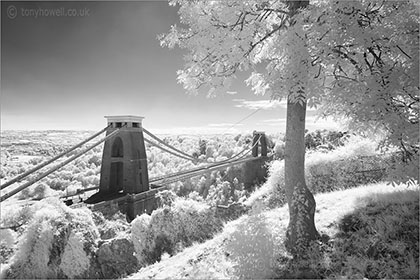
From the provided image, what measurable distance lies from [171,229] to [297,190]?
14.1ft

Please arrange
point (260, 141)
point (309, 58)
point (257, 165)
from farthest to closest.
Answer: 1. point (260, 141)
2. point (257, 165)
3. point (309, 58)

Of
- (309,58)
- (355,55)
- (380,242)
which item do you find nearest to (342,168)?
(380,242)

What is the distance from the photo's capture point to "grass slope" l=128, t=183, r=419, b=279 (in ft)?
11.4

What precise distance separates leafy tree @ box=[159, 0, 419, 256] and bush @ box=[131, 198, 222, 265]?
3.63 metres

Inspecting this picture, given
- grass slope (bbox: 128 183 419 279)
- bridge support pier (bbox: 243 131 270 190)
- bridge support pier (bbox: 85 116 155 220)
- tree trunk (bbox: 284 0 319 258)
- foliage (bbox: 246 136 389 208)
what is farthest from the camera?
bridge support pier (bbox: 243 131 270 190)

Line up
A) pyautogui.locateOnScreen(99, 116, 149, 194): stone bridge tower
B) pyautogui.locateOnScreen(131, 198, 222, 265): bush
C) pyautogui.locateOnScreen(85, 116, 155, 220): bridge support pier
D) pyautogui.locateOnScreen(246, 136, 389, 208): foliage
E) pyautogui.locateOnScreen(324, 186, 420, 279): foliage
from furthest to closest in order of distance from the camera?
pyautogui.locateOnScreen(246, 136, 389, 208): foliage → pyautogui.locateOnScreen(99, 116, 149, 194): stone bridge tower → pyautogui.locateOnScreen(85, 116, 155, 220): bridge support pier → pyautogui.locateOnScreen(131, 198, 222, 265): bush → pyautogui.locateOnScreen(324, 186, 420, 279): foliage

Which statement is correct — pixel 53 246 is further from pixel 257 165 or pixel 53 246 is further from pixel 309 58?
pixel 257 165

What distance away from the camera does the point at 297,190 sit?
4.30 m

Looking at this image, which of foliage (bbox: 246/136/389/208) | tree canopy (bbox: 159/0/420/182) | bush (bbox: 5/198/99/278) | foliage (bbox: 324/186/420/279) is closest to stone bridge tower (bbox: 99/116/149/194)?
bush (bbox: 5/198/99/278)

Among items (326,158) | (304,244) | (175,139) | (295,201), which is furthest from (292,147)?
(175,139)

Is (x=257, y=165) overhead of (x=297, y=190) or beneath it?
beneath

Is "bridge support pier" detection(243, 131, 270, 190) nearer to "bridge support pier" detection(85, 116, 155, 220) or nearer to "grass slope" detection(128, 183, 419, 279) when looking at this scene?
"bridge support pier" detection(85, 116, 155, 220)

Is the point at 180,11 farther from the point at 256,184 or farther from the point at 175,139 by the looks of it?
the point at 175,139

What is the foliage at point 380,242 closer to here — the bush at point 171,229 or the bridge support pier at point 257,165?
the bush at point 171,229
